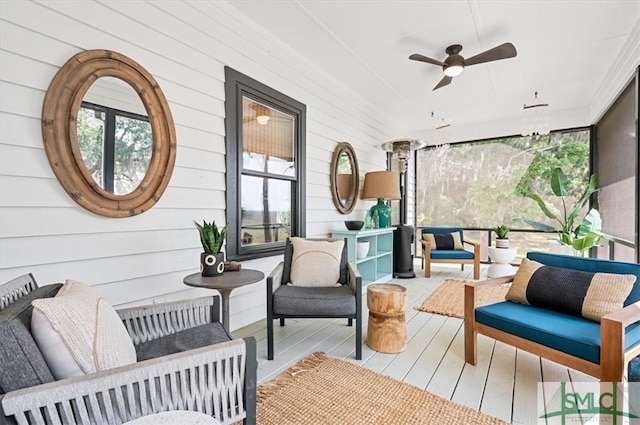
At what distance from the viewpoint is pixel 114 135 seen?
1.99m

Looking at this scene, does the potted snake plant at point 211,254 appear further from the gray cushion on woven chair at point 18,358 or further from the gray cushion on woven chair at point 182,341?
the gray cushion on woven chair at point 18,358

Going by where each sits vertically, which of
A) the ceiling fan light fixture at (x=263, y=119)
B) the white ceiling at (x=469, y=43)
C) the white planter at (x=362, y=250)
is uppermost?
the white ceiling at (x=469, y=43)

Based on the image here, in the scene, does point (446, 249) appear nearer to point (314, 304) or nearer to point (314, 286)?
point (314, 286)

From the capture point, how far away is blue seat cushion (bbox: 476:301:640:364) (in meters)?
1.62

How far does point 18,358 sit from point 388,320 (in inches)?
82.7

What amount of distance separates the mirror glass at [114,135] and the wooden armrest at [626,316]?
2.92 metres

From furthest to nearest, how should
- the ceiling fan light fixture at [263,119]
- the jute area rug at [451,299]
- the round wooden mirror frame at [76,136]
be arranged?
the jute area rug at [451,299] < the ceiling fan light fixture at [263,119] < the round wooden mirror frame at [76,136]

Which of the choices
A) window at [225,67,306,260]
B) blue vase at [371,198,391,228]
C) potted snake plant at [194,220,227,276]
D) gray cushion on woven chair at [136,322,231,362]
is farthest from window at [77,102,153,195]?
blue vase at [371,198,391,228]

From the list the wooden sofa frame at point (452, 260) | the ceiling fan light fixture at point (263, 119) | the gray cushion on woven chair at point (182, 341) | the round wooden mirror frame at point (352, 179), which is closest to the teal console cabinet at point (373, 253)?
the round wooden mirror frame at point (352, 179)

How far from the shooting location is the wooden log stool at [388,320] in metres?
2.35

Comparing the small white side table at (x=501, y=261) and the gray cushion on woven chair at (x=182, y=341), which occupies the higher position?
the gray cushion on woven chair at (x=182, y=341)

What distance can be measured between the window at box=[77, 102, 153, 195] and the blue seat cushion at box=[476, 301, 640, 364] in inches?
103

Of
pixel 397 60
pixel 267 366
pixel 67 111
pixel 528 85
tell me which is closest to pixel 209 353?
pixel 267 366

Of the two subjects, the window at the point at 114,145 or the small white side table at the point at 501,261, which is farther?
the small white side table at the point at 501,261
